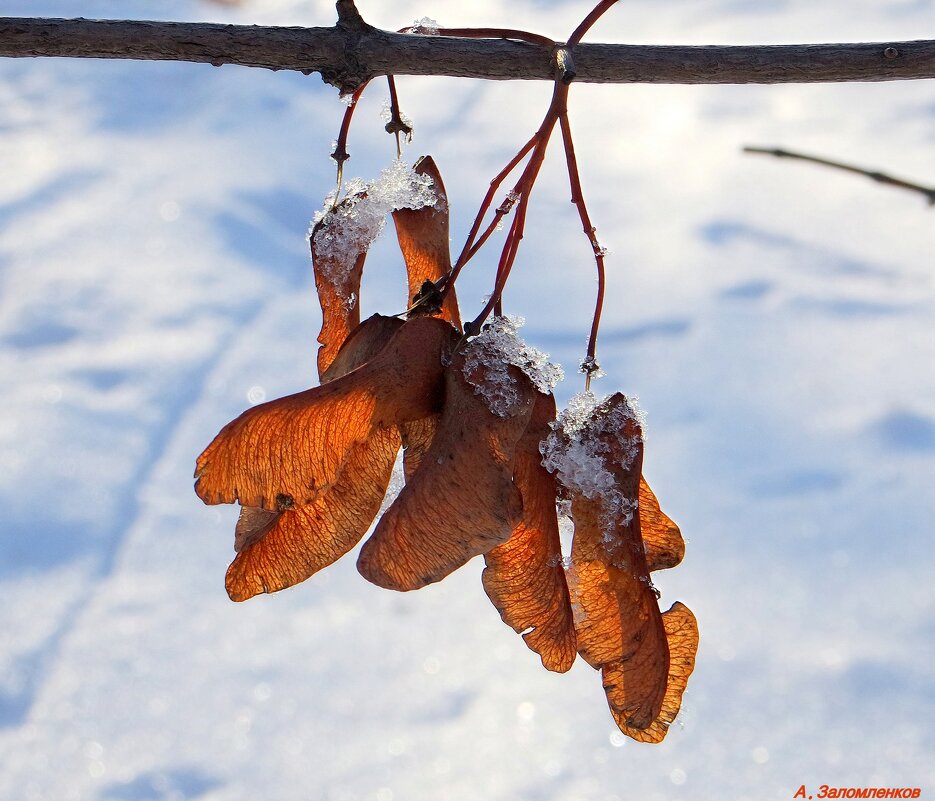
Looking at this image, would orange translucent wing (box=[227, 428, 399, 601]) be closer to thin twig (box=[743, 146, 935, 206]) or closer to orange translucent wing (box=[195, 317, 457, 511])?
orange translucent wing (box=[195, 317, 457, 511])

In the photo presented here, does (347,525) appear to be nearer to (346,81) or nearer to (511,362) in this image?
(511,362)

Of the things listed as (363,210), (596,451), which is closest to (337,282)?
(363,210)

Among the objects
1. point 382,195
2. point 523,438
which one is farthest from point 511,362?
point 382,195

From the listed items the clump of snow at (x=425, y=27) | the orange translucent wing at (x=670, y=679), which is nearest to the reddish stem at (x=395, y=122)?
the clump of snow at (x=425, y=27)

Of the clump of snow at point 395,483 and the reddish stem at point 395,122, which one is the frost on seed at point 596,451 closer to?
the clump of snow at point 395,483

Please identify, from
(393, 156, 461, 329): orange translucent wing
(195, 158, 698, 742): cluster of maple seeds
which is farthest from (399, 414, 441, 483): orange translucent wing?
(393, 156, 461, 329): orange translucent wing

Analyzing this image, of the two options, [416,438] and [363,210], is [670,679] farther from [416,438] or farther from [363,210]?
[363,210]
